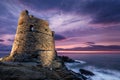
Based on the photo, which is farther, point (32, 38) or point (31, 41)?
point (32, 38)

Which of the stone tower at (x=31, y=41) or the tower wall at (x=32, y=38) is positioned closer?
the stone tower at (x=31, y=41)

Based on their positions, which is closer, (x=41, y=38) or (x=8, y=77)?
(x=8, y=77)

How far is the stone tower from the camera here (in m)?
25.3

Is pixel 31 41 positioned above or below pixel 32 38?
below

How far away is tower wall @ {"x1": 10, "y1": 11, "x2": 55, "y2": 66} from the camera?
25438 mm

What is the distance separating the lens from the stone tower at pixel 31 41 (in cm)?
2530

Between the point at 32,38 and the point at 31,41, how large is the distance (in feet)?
1.99

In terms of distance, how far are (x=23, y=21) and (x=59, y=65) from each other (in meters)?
11.8

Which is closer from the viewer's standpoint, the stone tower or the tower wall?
the stone tower

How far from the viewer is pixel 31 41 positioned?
25.5 m

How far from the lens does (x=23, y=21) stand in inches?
1047

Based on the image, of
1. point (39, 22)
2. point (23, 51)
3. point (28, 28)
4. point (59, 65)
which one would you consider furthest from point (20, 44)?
point (59, 65)

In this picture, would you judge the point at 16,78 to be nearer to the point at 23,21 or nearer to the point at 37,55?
the point at 37,55

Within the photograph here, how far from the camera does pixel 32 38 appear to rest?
2569cm
